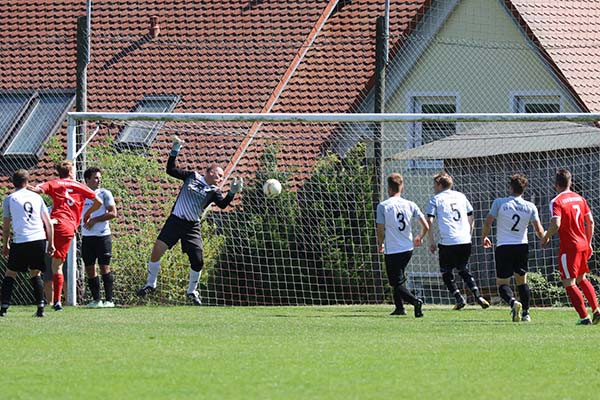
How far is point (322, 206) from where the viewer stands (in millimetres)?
19188

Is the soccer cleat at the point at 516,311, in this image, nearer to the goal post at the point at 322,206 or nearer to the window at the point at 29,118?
the goal post at the point at 322,206

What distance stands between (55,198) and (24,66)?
30.3ft

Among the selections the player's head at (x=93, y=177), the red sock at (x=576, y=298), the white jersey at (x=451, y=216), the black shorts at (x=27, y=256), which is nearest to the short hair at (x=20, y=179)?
the black shorts at (x=27, y=256)

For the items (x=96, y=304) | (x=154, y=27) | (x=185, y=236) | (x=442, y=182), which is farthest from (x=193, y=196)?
(x=154, y=27)

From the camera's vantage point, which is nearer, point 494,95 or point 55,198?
point 55,198

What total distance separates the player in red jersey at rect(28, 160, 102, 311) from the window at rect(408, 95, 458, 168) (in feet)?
19.2

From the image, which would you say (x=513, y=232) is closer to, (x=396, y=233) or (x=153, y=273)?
(x=396, y=233)

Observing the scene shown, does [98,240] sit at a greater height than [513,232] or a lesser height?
greater

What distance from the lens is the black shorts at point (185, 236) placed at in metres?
16.7

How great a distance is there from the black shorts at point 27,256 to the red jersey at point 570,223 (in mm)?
5874

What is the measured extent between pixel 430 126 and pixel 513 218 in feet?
19.2

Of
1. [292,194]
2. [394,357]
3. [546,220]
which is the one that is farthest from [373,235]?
[394,357]

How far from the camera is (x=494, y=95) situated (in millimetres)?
22531

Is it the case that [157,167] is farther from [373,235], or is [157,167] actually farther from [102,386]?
[102,386]
